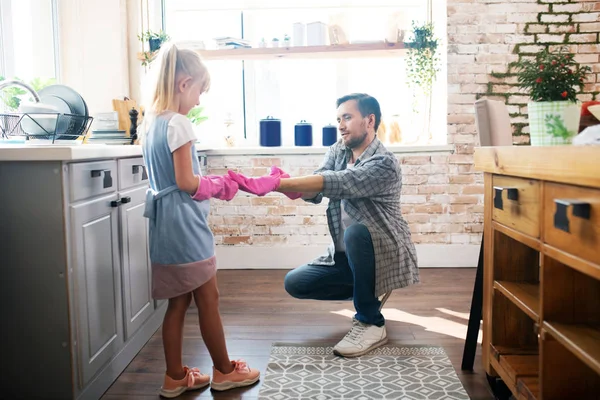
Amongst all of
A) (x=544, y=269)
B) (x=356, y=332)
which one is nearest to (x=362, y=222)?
(x=356, y=332)

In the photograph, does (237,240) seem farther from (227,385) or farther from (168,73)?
(168,73)

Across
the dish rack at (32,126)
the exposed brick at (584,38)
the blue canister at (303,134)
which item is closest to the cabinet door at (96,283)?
the dish rack at (32,126)

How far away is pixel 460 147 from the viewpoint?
382 centimetres

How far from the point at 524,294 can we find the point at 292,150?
7.93 feet

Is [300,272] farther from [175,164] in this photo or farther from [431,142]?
[431,142]

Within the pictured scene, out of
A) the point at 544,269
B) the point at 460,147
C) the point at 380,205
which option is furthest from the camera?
the point at 460,147

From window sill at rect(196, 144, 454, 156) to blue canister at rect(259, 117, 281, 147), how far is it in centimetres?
10

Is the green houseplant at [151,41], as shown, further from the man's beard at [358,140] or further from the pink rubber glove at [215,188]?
the pink rubber glove at [215,188]

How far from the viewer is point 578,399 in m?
1.35

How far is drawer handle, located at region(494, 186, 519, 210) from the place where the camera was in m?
1.55

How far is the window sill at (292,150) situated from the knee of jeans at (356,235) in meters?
1.49

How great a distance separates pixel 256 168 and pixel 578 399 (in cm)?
283

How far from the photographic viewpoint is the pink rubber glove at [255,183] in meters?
1.96

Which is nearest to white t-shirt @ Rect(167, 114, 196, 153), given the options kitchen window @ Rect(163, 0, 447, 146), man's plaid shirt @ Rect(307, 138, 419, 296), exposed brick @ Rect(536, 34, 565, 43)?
man's plaid shirt @ Rect(307, 138, 419, 296)
